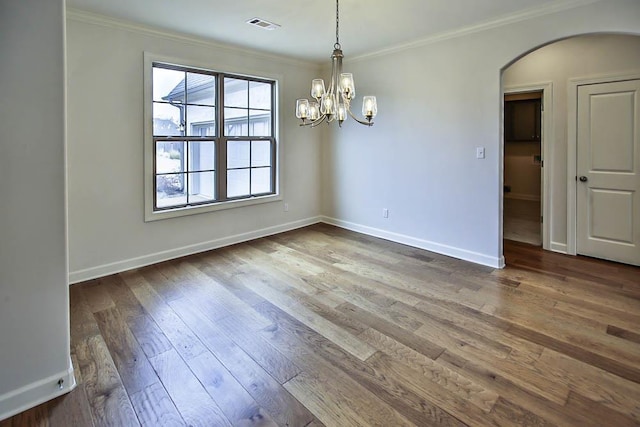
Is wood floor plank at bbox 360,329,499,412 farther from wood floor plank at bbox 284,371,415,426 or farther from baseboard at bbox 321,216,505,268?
baseboard at bbox 321,216,505,268

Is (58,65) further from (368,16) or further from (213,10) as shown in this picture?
(368,16)

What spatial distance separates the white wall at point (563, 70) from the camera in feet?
12.7

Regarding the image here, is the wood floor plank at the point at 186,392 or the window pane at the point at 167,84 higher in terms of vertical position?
the window pane at the point at 167,84

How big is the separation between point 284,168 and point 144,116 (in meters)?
2.10

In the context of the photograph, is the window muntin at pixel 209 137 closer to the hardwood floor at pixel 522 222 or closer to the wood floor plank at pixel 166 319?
the wood floor plank at pixel 166 319

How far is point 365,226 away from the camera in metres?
5.45

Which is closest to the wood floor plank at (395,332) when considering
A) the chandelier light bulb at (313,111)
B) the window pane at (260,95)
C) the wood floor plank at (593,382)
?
the wood floor plank at (593,382)

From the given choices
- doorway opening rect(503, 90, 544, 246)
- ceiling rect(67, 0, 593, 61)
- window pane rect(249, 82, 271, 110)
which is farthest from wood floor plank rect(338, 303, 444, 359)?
doorway opening rect(503, 90, 544, 246)

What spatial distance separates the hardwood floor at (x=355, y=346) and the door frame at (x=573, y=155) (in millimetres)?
516

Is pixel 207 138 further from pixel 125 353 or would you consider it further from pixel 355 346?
pixel 355 346

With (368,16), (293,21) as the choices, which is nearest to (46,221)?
(293,21)

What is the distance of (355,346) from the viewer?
2.45 metres

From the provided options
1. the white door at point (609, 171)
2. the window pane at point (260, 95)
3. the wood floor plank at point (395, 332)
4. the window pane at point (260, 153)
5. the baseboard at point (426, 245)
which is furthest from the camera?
the window pane at point (260, 153)

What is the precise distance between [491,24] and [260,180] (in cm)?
342
